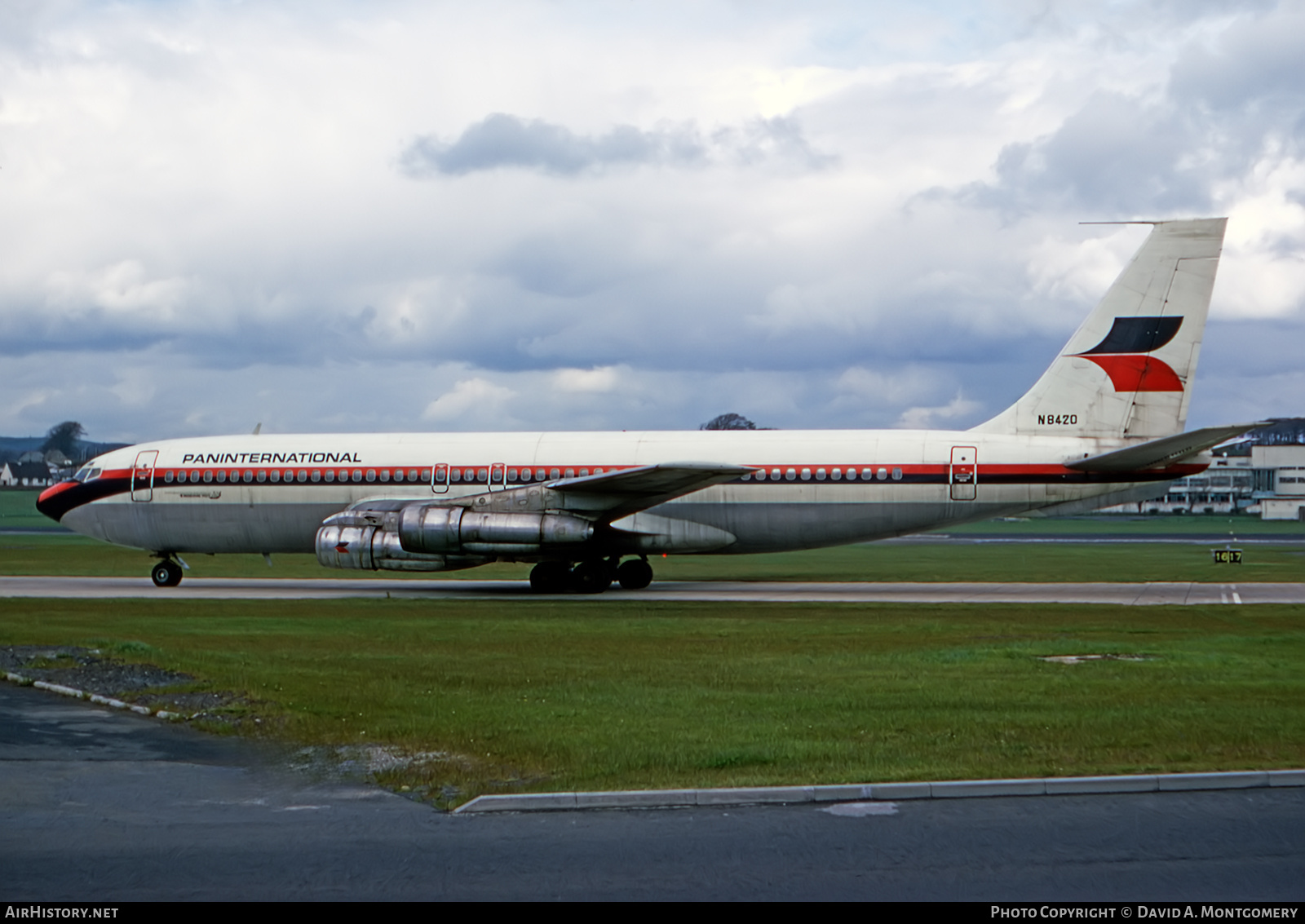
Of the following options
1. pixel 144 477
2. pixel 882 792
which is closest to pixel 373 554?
pixel 144 477

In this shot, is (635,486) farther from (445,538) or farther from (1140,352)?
(1140,352)

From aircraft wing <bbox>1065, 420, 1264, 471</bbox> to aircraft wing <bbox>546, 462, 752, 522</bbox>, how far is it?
7.93 metres

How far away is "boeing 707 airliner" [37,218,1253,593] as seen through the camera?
29312mm

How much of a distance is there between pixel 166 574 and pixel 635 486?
13.5 meters

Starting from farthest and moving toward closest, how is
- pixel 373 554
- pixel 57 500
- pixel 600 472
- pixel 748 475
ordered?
pixel 57 500
pixel 600 472
pixel 748 475
pixel 373 554

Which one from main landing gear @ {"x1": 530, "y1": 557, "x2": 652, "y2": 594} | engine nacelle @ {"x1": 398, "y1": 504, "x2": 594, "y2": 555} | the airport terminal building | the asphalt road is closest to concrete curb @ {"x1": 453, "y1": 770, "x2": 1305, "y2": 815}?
the asphalt road

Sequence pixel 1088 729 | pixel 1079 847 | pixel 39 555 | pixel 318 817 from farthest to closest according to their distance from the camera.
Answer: pixel 39 555, pixel 1088 729, pixel 318 817, pixel 1079 847

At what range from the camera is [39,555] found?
48531mm

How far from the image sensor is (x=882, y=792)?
357 inches

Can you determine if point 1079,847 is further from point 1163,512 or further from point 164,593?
point 1163,512

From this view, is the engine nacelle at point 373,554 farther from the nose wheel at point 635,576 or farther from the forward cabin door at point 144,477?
the forward cabin door at point 144,477

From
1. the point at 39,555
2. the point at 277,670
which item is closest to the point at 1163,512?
the point at 39,555

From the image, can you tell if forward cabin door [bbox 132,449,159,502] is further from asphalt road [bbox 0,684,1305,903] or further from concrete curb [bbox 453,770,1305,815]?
concrete curb [bbox 453,770,1305,815]

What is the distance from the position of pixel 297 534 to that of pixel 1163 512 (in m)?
115
